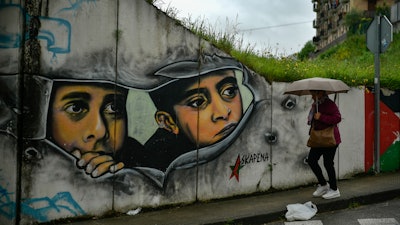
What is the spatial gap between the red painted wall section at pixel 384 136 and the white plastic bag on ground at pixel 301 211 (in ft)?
8.97

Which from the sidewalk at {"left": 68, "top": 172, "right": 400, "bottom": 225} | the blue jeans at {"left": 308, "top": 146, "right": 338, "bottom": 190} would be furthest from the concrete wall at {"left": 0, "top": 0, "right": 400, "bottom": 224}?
the blue jeans at {"left": 308, "top": 146, "right": 338, "bottom": 190}

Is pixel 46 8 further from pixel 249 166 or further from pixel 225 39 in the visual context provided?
pixel 249 166

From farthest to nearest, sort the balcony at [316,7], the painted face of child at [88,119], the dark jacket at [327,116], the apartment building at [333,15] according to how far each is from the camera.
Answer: the balcony at [316,7]
the apartment building at [333,15]
the dark jacket at [327,116]
the painted face of child at [88,119]

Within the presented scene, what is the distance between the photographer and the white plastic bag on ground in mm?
5231

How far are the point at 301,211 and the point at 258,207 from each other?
1.93 feet

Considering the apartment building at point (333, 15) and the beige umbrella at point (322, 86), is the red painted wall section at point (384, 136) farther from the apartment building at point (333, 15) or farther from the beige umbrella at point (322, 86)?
the apartment building at point (333, 15)

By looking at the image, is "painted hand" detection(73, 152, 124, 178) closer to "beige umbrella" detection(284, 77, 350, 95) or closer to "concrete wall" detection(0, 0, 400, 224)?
"concrete wall" detection(0, 0, 400, 224)

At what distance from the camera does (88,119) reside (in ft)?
16.6

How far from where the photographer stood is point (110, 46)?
5.21 metres

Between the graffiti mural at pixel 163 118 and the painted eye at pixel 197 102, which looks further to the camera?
the painted eye at pixel 197 102

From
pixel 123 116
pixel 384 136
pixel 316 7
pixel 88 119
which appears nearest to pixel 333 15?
pixel 316 7

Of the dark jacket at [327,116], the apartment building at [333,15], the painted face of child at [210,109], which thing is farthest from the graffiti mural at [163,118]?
the apartment building at [333,15]

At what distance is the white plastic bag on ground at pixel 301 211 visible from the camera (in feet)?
17.2

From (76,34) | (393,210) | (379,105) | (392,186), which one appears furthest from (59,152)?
(379,105)
